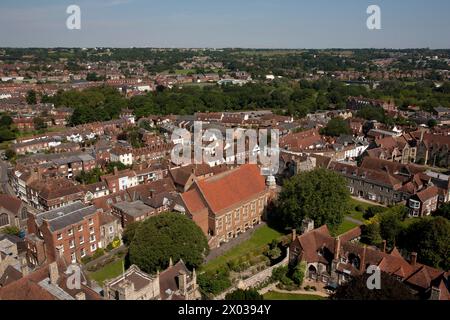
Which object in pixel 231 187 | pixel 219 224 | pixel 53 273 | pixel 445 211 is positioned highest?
pixel 231 187

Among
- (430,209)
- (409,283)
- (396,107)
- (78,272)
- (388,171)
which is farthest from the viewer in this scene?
(396,107)

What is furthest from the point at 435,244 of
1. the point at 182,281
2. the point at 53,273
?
the point at 53,273

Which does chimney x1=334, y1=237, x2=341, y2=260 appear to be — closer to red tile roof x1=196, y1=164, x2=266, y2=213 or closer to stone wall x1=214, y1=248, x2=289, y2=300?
stone wall x1=214, y1=248, x2=289, y2=300

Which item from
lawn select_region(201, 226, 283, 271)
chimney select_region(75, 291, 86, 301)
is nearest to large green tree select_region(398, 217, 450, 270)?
lawn select_region(201, 226, 283, 271)

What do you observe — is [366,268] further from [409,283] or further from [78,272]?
[78,272]

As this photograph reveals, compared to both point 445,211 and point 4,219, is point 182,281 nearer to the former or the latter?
point 4,219
